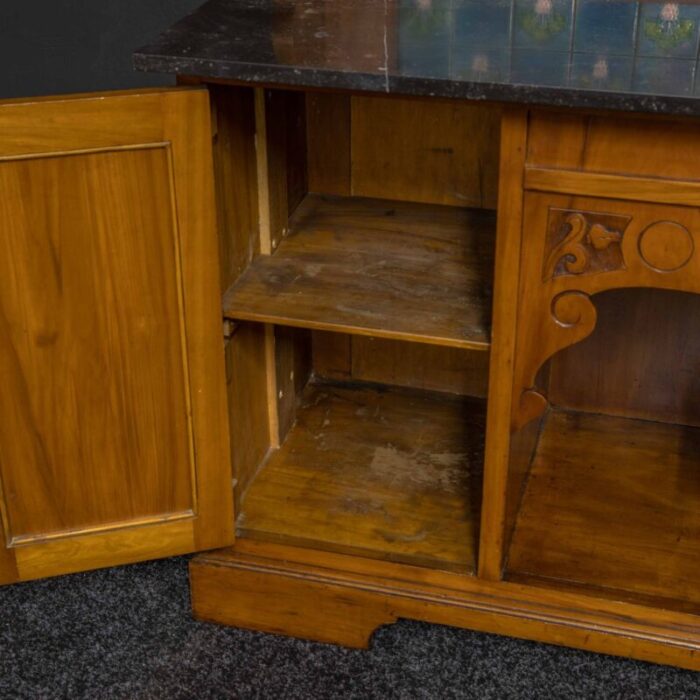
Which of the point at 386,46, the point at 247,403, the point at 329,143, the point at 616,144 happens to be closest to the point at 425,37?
the point at 386,46

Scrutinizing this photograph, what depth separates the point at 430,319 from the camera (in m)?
1.84

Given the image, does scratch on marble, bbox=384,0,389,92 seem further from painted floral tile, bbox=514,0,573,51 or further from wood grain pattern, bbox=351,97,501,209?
wood grain pattern, bbox=351,97,501,209

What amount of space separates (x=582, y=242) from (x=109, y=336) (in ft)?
2.16

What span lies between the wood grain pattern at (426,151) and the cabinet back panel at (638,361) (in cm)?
32

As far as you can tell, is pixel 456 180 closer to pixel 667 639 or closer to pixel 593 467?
pixel 593 467

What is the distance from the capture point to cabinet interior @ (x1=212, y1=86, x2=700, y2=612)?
1919mm

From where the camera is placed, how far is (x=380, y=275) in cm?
196

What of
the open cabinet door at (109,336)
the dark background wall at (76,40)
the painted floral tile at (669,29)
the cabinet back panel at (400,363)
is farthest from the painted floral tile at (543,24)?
the dark background wall at (76,40)

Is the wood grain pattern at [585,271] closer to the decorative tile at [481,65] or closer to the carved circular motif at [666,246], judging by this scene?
the carved circular motif at [666,246]

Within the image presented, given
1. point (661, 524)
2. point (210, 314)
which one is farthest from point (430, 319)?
point (661, 524)

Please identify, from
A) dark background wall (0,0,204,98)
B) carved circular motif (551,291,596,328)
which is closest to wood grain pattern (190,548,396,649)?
carved circular motif (551,291,596,328)

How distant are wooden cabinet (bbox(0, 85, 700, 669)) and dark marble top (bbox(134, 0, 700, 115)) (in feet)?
0.19

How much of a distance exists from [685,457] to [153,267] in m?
1.04

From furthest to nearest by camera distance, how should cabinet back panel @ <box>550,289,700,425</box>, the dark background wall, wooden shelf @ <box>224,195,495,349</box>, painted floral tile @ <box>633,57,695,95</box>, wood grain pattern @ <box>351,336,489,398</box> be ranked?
the dark background wall
wood grain pattern @ <box>351,336,489,398</box>
cabinet back panel @ <box>550,289,700,425</box>
wooden shelf @ <box>224,195,495,349</box>
painted floral tile @ <box>633,57,695,95</box>
